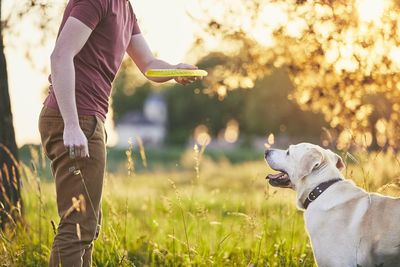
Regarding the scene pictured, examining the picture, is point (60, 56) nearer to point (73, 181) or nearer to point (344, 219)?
point (73, 181)

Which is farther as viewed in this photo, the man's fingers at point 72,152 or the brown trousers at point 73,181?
the brown trousers at point 73,181

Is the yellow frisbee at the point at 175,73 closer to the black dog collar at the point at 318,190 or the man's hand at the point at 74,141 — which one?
the man's hand at the point at 74,141

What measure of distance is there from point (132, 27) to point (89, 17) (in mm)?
635

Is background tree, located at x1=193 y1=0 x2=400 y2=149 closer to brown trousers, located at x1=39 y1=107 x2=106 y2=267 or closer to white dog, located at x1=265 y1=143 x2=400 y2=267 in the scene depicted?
white dog, located at x1=265 y1=143 x2=400 y2=267

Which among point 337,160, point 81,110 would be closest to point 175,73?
point 81,110

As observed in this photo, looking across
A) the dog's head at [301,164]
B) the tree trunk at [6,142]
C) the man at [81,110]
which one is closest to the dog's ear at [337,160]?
the dog's head at [301,164]

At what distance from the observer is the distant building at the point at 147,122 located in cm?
8525

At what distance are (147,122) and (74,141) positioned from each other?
83.6 m

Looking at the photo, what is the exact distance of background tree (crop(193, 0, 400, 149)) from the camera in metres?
5.79

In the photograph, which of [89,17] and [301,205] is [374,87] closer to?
[301,205]

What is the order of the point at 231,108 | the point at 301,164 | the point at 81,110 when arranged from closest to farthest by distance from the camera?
the point at 81,110 → the point at 301,164 → the point at 231,108

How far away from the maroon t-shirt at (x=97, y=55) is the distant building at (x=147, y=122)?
259 ft

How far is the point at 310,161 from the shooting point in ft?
16.4

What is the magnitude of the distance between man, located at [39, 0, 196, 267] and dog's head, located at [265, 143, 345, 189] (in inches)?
60.0
